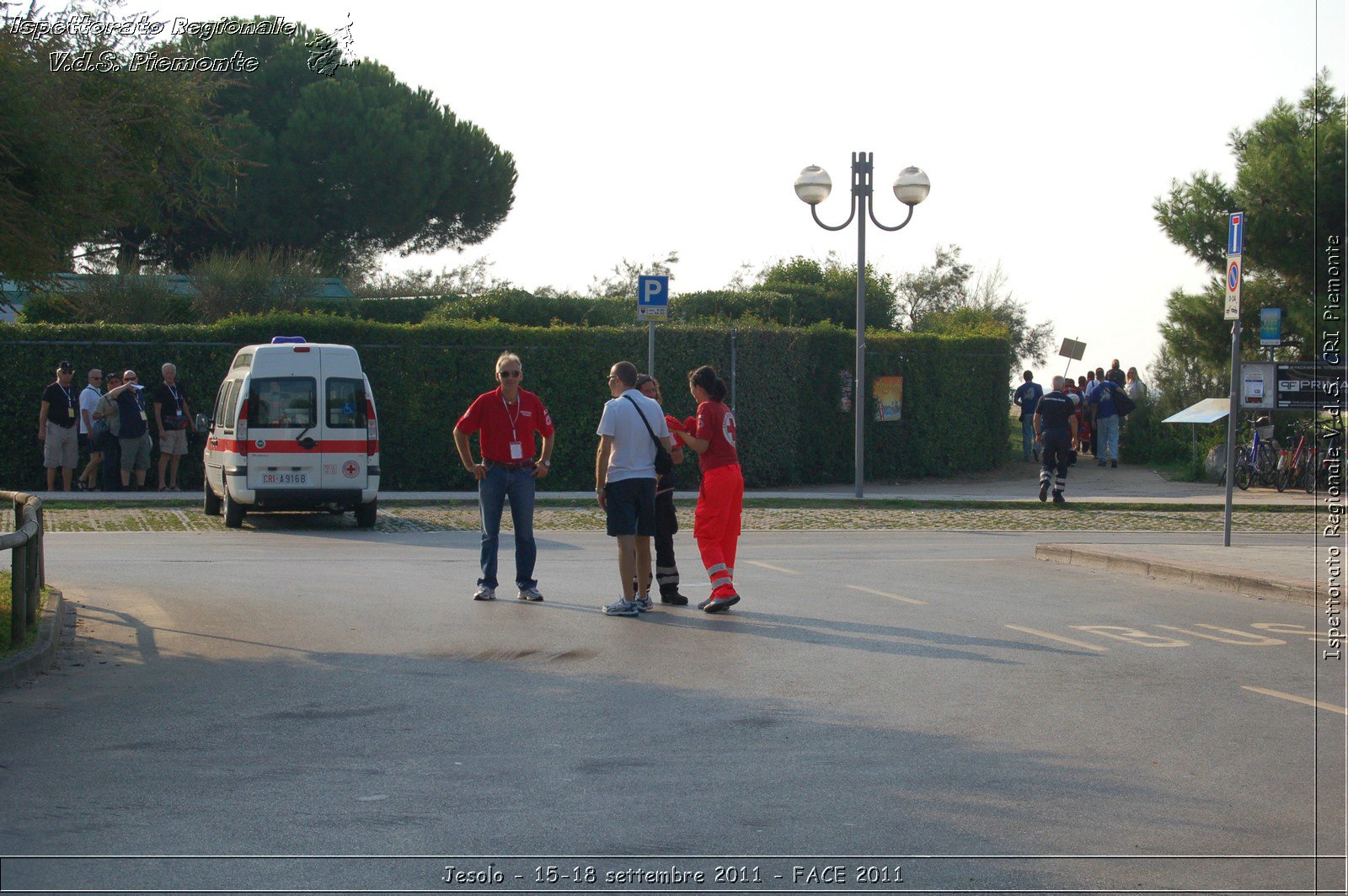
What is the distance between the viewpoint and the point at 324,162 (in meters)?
43.1

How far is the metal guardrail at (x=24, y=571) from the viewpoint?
8.32 m

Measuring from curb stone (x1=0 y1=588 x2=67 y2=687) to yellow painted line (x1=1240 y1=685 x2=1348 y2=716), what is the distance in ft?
22.4

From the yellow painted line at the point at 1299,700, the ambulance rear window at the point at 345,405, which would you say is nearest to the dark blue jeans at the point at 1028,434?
the ambulance rear window at the point at 345,405

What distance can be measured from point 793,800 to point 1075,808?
110 cm

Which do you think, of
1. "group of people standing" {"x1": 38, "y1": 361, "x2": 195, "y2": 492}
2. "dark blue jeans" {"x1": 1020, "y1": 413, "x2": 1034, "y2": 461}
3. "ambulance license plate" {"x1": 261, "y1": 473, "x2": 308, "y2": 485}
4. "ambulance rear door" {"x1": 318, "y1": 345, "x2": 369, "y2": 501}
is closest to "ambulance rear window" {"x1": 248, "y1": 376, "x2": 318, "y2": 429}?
"ambulance rear door" {"x1": 318, "y1": 345, "x2": 369, "y2": 501}

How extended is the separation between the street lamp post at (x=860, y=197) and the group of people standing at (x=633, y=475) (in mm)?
10448

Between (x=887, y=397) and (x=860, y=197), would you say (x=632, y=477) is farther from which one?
(x=887, y=397)

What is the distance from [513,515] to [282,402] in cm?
682

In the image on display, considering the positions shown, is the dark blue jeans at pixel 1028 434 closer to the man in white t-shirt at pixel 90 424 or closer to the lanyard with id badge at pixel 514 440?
the man in white t-shirt at pixel 90 424

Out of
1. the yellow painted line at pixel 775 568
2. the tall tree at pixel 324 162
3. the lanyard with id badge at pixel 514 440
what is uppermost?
the tall tree at pixel 324 162

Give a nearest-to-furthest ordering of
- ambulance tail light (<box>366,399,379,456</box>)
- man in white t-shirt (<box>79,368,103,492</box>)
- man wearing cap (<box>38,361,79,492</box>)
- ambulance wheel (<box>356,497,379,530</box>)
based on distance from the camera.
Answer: ambulance tail light (<box>366,399,379,456</box>), ambulance wheel (<box>356,497,379,530</box>), man wearing cap (<box>38,361,79,492</box>), man in white t-shirt (<box>79,368,103,492</box>)

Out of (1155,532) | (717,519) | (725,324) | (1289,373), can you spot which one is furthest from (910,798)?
(725,324)

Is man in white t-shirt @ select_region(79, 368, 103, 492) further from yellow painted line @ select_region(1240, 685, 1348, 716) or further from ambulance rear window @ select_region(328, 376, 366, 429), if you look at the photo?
yellow painted line @ select_region(1240, 685, 1348, 716)

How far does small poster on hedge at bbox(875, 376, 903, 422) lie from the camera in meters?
26.0
